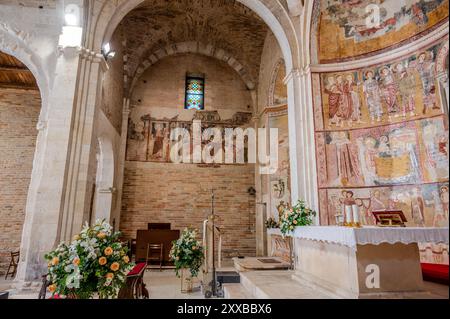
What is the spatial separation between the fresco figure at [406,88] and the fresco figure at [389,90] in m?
0.12

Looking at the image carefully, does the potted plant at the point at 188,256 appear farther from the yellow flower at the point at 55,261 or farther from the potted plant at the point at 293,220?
the yellow flower at the point at 55,261

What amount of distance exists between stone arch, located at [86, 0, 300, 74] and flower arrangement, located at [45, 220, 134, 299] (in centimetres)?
561

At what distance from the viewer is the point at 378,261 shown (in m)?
3.56

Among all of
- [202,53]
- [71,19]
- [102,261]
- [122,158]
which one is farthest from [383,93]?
[122,158]

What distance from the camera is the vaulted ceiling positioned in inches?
449

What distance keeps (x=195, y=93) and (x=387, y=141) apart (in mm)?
9459

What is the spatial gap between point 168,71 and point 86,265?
40.1 feet

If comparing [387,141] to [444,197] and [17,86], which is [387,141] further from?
[17,86]

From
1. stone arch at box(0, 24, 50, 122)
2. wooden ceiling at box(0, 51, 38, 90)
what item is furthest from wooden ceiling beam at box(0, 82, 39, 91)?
stone arch at box(0, 24, 50, 122)

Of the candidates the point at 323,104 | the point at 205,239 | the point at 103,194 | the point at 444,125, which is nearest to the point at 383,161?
the point at 444,125

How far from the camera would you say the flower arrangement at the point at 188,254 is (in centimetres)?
665

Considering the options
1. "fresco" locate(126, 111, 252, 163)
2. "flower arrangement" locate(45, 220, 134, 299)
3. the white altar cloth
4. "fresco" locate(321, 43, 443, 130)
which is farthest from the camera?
"fresco" locate(126, 111, 252, 163)

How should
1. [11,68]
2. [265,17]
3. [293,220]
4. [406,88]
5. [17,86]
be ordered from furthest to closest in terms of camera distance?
[17,86]
[11,68]
[265,17]
[406,88]
[293,220]

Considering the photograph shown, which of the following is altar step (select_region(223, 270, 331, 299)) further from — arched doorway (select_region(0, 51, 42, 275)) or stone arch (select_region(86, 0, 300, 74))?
arched doorway (select_region(0, 51, 42, 275))
